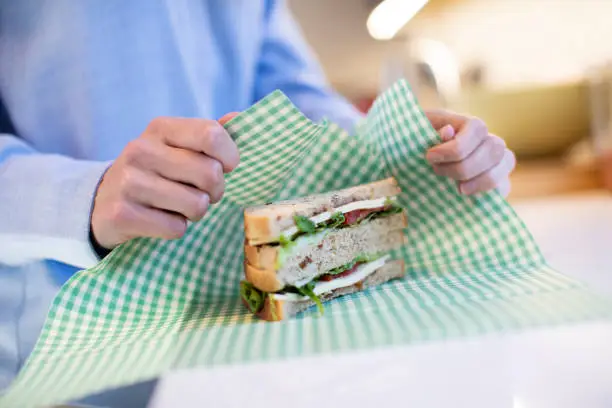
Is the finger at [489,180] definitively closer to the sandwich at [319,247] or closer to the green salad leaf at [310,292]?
the sandwich at [319,247]

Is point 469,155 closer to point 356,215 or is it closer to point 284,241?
point 356,215

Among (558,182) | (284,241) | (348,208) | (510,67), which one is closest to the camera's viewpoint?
(284,241)

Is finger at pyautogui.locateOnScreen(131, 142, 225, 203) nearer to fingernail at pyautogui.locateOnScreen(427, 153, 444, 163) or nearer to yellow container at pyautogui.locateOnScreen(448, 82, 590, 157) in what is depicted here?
fingernail at pyautogui.locateOnScreen(427, 153, 444, 163)

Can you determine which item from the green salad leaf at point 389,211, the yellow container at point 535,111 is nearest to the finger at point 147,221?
the green salad leaf at point 389,211

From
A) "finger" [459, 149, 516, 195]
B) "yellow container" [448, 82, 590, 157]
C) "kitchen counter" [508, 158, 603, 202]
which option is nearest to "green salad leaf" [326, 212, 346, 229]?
"finger" [459, 149, 516, 195]

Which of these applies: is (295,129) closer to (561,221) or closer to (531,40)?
(561,221)

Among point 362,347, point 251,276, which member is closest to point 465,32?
point 251,276

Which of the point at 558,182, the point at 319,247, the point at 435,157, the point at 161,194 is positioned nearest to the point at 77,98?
the point at 161,194
